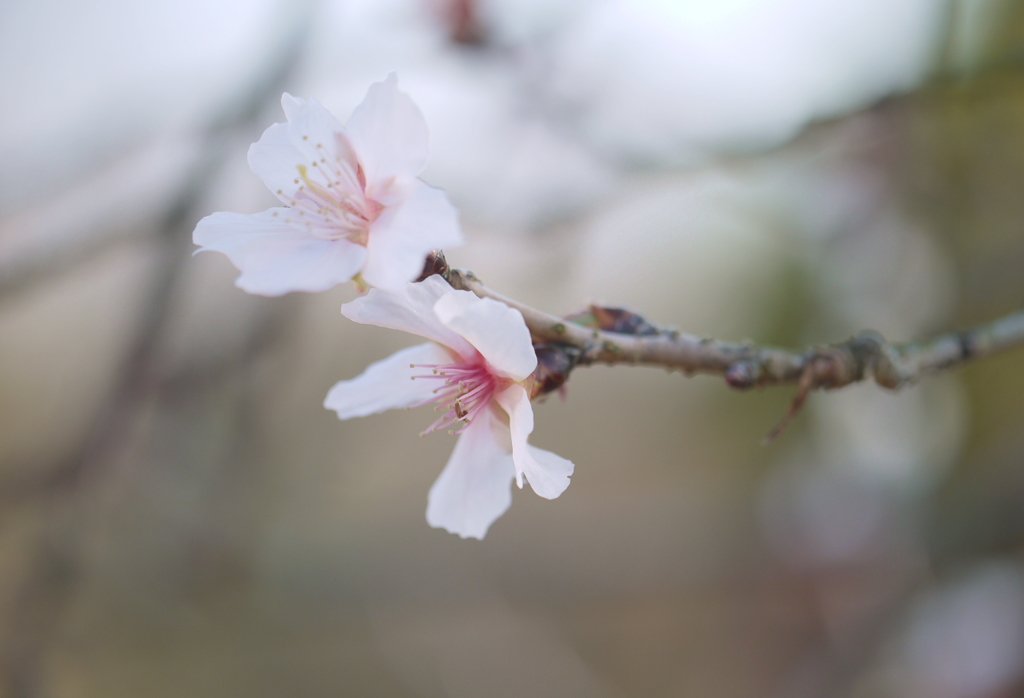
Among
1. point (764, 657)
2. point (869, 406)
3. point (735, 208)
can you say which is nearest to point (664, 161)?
point (735, 208)

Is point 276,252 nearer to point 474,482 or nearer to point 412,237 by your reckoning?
point 412,237

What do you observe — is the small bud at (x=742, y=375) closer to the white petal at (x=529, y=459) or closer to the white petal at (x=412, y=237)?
the white petal at (x=529, y=459)

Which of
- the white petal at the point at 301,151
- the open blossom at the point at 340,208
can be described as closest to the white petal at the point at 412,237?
the open blossom at the point at 340,208

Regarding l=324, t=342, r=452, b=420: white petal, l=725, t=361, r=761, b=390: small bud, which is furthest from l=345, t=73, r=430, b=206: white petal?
l=725, t=361, r=761, b=390: small bud

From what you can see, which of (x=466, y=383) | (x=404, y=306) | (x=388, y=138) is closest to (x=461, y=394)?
(x=466, y=383)

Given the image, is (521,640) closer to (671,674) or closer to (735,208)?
(671,674)

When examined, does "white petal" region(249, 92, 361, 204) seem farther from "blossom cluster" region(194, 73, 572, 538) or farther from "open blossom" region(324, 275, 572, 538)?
"open blossom" region(324, 275, 572, 538)

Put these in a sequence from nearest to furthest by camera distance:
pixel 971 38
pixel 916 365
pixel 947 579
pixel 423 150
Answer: pixel 423 150, pixel 916 365, pixel 971 38, pixel 947 579
